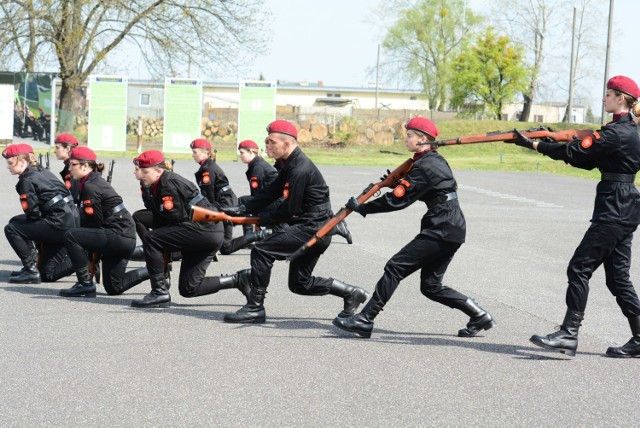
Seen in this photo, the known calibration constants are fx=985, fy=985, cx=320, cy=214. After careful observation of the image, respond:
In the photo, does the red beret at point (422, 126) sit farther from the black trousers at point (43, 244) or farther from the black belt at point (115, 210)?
the black trousers at point (43, 244)

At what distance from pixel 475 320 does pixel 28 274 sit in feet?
16.4

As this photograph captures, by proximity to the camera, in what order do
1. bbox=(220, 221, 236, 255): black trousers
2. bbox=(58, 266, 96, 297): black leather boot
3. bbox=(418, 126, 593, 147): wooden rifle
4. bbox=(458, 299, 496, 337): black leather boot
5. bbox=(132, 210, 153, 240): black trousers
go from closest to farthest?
Result: bbox=(418, 126, 593, 147): wooden rifle, bbox=(458, 299, 496, 337): black leather boot, bbox=(58, 266, 96, 297): black leather boot, bbox=(132, 210, 153, 240): black trousers, bbox=(220, 221, 236, 255): black trousers

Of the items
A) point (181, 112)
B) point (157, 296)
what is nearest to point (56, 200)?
point (157, 296)

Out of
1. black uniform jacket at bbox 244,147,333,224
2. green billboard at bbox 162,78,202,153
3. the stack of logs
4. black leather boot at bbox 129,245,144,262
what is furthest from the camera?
→ the stack of logs

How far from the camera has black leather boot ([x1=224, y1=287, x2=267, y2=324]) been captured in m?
8.27

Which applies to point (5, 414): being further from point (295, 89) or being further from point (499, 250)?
point (295, 89)

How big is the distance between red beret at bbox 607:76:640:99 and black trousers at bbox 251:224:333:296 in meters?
2.56

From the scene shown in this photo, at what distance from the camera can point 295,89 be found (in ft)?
338

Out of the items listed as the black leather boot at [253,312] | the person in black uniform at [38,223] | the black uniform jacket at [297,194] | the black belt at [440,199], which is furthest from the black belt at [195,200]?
the black belt at [440,199]

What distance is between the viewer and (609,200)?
7.12 metres

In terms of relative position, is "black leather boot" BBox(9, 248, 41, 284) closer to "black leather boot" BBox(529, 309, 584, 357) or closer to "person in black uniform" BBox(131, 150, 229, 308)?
"person in black uniform" BBox(131, 150, 229, 308)

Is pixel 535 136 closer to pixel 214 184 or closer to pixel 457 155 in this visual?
pixel 214 184

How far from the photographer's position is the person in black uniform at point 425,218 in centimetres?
754

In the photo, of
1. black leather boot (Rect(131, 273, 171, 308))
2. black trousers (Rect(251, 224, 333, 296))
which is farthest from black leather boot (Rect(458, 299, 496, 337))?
black leather boot (Rect(131, 273, 171, 308))
